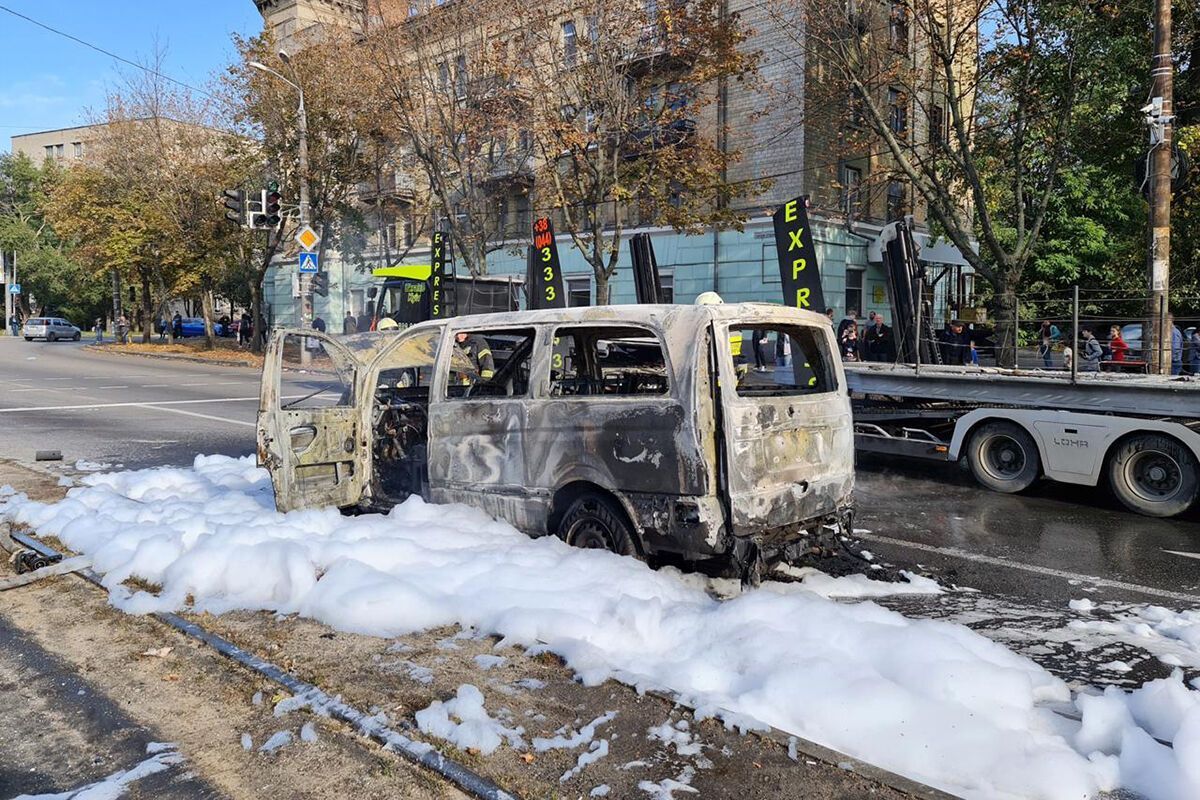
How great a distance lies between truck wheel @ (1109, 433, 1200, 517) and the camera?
8.30 m

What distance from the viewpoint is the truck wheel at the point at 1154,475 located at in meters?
8.30

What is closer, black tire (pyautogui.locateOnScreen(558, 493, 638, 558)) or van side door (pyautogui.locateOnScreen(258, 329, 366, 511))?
black tire (pyautogui.locateOnScreen(558, 493, 638, 558))

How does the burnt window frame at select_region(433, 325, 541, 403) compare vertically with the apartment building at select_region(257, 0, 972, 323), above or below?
below

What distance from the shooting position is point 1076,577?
633 cm

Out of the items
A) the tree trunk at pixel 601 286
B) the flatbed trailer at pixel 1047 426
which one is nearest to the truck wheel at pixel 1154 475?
the flatbed trailer at pixel 1047 426

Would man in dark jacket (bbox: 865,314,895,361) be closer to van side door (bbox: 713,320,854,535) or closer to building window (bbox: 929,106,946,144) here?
building window (bbox: 929,106,946,144)

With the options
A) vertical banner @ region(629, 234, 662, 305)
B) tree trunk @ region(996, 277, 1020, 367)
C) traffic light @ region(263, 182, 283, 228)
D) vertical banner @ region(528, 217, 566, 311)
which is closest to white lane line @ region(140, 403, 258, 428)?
traffic light @ region(263, 182, 283, 228)

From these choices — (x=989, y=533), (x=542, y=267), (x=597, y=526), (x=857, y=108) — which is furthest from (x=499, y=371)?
(x=857, y=108)

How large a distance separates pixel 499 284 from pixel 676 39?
7.00 meters

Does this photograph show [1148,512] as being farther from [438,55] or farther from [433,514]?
[438,55]

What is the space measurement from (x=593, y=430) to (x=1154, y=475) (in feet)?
20.3

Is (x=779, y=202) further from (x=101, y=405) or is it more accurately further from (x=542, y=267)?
(x=101, y=405)

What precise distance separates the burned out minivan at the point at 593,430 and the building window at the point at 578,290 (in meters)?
26.3

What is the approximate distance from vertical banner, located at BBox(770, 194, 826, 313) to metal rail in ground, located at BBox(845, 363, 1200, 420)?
1.93 m
